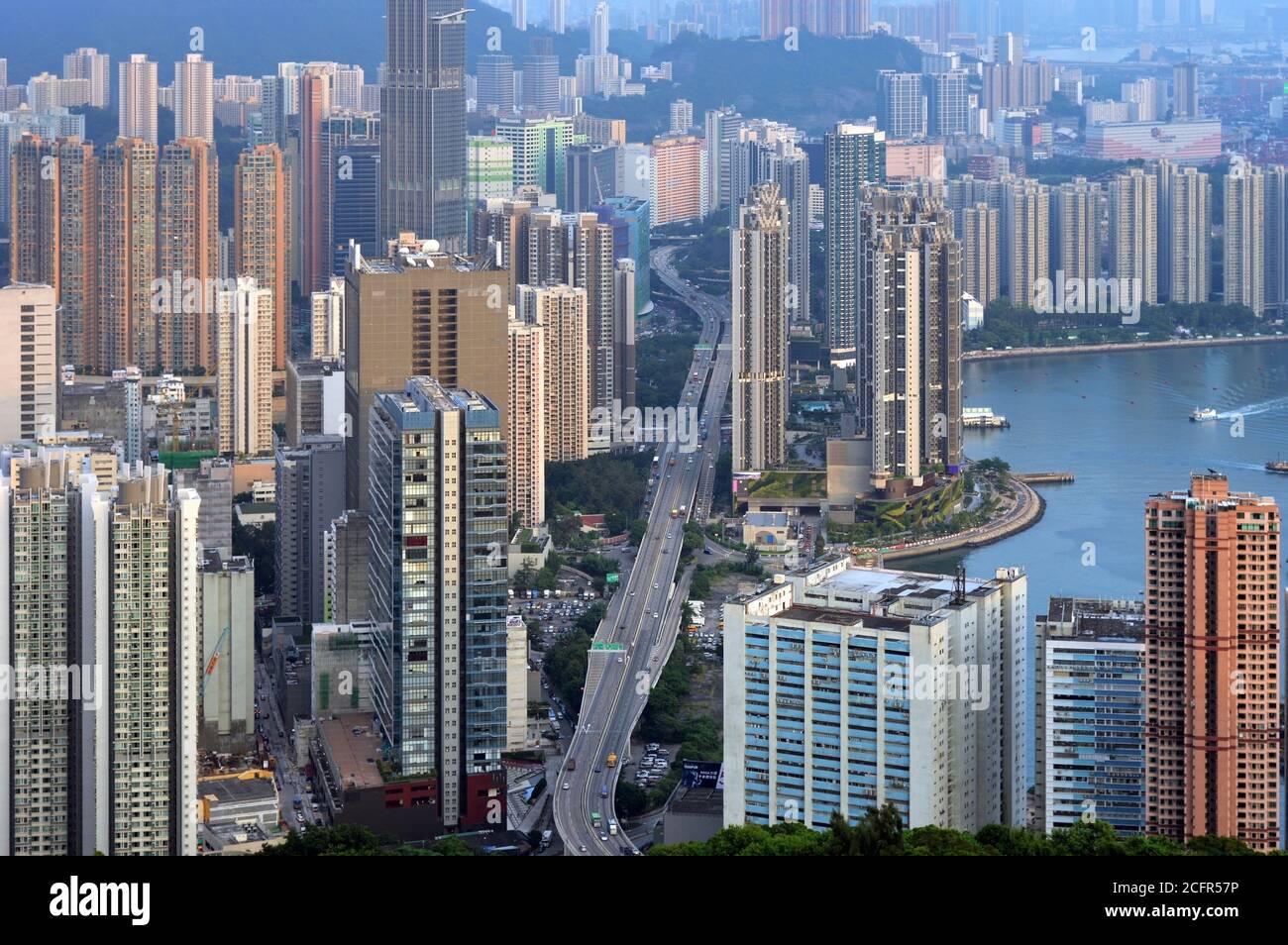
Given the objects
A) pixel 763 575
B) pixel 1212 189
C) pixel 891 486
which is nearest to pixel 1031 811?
pixel 763 575

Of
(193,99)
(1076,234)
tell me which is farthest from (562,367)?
(193,99)

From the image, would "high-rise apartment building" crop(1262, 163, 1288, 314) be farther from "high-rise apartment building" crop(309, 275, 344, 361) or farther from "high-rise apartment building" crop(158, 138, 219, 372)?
"high-rise apartment building" crop(158, 138, 219, 372)

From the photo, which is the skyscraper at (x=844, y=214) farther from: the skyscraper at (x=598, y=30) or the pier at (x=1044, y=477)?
the skyscraper at (x=598, y=30)

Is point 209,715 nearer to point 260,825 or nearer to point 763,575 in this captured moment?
point 260,825

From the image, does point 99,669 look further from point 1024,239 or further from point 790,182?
point 1024,239

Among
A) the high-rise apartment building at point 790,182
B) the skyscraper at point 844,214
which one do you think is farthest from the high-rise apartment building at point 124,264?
the skyscraper at point 844,214
